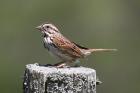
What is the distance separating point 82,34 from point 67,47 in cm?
814

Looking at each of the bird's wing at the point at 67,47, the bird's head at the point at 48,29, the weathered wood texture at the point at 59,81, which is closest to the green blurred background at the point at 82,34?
the bird's head at the point at 48,29

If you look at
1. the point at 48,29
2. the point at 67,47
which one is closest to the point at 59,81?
the point at 67,47

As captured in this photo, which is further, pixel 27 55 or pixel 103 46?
pixel 103 46

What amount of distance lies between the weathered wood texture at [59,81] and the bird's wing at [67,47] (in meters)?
1.71

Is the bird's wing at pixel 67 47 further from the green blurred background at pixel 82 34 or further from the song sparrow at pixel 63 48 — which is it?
the green blurred background at pixel 82 34

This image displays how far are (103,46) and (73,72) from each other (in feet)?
32.9

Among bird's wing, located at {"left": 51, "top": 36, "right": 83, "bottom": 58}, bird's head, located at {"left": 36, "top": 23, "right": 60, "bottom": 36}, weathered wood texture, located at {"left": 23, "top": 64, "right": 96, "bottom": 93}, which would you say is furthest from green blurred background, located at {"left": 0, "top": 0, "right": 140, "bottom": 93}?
weathered wood texture, located at {"left": 23, "top": 64, "right": 96, "bottom": 93}

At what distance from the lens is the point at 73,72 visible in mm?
9078

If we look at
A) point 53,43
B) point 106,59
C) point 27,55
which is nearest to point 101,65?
point 106,59

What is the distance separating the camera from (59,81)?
900 centimetres

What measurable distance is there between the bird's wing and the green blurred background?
17.8 ft

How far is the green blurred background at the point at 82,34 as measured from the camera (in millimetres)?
17523

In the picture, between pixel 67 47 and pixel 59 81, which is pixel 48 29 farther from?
pixel 59 81

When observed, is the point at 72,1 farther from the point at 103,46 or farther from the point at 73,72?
the point at 73,72
